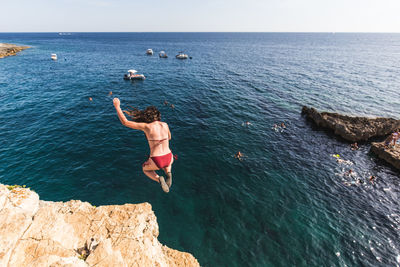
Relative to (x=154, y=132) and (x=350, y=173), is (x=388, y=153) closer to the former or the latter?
(x=350, y=173)

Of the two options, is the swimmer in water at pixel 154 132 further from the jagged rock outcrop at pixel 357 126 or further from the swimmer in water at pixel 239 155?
the jagged rock outcrop at pixel 357 126

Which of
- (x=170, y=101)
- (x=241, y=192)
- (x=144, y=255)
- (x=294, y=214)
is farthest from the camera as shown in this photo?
(x=170, y=101)

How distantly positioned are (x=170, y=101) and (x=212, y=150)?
17713mm

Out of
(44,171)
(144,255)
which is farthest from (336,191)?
(44,171)

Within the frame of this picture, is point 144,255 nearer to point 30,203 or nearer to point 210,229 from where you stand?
point 30,203

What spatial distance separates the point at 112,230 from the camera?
320 inches

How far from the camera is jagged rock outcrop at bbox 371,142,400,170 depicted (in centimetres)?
1912

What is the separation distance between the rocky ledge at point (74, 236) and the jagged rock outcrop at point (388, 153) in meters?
25.0

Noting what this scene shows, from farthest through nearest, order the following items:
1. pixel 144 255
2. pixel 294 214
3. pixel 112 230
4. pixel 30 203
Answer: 1. pixel 294 214
2. pixel 112 230
3. pixel 30 203
4. pixel 144 255

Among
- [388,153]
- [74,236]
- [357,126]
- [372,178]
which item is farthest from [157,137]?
[357,126]

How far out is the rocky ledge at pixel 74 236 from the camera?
5.52 meters

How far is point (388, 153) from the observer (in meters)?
19.8

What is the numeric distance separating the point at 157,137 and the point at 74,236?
242 inches

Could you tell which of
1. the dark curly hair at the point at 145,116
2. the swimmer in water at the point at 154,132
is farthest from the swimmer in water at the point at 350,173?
the dark curly hair at the point at 145,116
